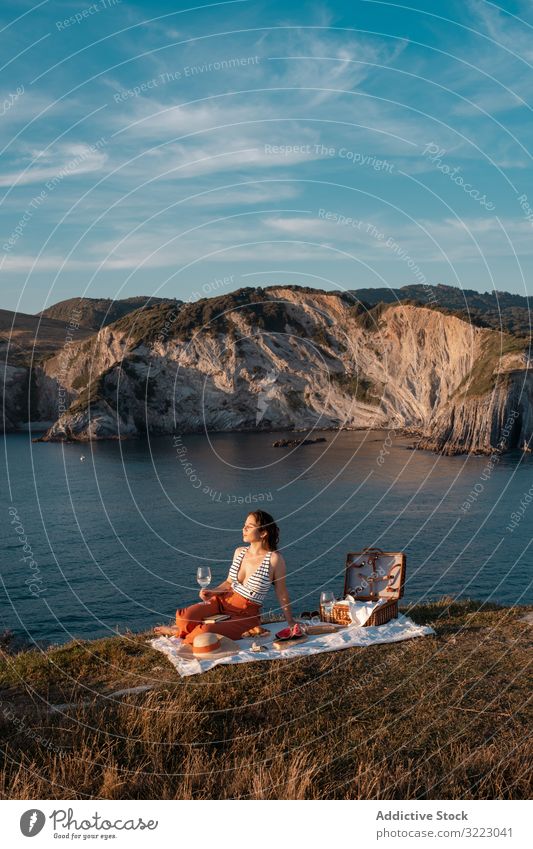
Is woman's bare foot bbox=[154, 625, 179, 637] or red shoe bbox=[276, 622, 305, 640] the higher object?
red shoe bbox=[276, 622, 305, 640]

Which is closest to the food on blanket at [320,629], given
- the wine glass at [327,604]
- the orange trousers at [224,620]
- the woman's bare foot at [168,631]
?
the wine glass at [327,604]

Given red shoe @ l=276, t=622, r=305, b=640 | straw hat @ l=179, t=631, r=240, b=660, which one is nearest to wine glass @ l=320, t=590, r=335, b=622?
red shoe @ l=276, t=622, r=305, b=640

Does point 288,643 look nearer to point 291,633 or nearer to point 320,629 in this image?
point 291,633

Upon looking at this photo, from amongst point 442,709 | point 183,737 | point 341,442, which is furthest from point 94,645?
point 341,442

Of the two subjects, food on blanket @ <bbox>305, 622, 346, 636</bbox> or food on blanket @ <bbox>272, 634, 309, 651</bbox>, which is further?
food on blanket @ <bbox>305, 622, 346, 636</bbox>

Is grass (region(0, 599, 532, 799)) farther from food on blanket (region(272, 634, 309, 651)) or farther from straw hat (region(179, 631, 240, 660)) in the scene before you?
food on blanket (region(272, 634, 309, 651))

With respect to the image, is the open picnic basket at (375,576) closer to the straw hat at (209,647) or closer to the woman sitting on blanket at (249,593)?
the woman sitting on blanket at (249,593)
